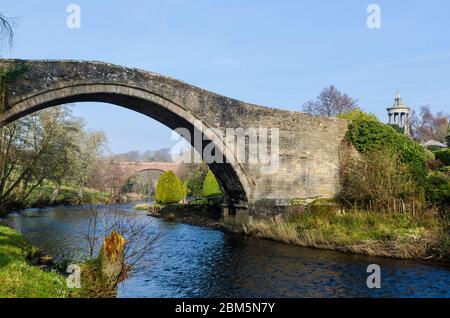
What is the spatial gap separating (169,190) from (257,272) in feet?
91.1

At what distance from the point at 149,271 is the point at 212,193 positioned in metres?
22.7

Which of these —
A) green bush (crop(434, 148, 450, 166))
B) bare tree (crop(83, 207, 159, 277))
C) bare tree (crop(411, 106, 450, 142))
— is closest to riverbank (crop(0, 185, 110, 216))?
bare tree (crop(83, 207, 159, 277))

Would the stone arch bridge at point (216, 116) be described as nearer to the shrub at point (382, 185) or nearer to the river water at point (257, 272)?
the shrub at point (382, 185)

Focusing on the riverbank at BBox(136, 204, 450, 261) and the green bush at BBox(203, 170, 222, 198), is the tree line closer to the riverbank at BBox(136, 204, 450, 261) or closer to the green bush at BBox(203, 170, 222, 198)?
the green bush at BBox(203, 170, 222, 198)

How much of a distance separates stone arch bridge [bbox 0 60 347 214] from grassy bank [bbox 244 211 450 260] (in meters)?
1.86

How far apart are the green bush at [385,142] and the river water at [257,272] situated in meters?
8.16

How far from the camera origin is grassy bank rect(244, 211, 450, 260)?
15.4 m

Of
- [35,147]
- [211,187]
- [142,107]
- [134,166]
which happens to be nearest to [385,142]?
[142,107]

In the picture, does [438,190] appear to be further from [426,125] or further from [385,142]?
[426,125]

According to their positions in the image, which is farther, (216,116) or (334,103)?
(334,103)

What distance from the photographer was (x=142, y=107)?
67.8 feet

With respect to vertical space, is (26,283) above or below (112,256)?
below

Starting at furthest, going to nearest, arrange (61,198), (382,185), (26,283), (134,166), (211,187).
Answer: (134,166), (61,198), (211,187), (382,185), (26,283)
